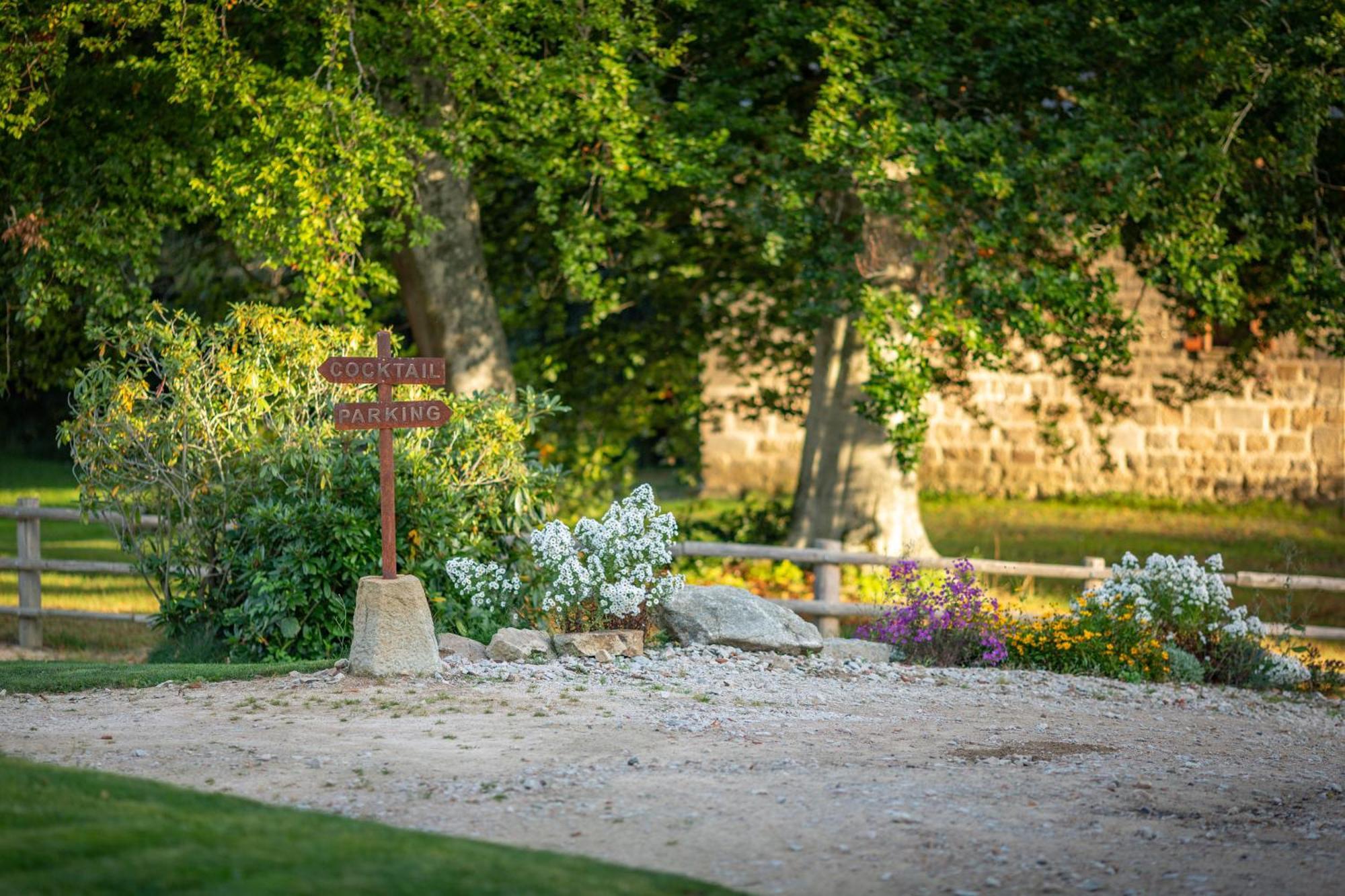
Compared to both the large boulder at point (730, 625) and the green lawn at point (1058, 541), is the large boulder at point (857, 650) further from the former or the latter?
the green lawn at point (1058, 541)

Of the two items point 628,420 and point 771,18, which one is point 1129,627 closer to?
point 771,18

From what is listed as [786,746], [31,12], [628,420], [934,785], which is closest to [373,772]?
[786,746]

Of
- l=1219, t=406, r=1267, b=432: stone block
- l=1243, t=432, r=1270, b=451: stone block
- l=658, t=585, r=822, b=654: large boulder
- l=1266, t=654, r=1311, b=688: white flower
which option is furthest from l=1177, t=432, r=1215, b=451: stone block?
l=658, t=585, r=822, b=654: large boulder

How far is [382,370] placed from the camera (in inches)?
311

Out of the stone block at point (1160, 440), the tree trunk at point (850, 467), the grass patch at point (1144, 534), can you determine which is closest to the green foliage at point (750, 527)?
the tree trunk at point (850, 467)

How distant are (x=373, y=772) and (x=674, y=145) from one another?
6403mm

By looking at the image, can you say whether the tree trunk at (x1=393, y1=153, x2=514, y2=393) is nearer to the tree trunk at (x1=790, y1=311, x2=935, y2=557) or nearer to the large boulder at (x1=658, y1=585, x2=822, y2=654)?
the tree trunk at (x1=790, y1=311, x2=935, y2=557)

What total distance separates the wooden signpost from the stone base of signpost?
105mm

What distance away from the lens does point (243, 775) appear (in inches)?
227

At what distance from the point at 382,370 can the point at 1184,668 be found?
5153mm

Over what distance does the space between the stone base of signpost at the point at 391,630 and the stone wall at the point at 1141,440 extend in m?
10.8

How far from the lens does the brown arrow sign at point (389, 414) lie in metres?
7.85

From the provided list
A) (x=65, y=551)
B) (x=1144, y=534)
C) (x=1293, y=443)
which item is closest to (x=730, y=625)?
(x=1144, y=534)

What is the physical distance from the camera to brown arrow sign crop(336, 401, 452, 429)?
25.7ft
